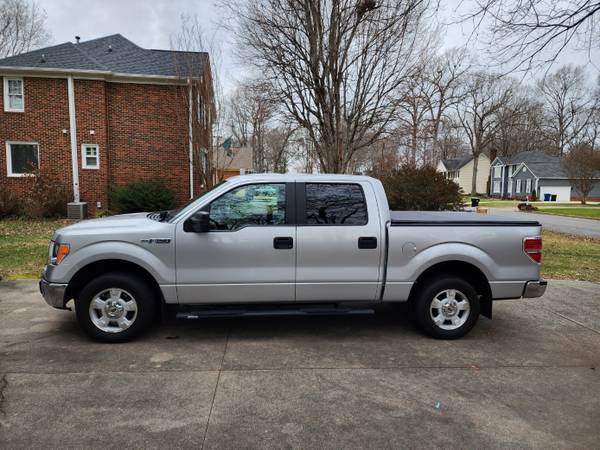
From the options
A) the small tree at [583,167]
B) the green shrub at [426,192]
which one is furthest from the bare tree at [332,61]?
the small tree at [583,167]

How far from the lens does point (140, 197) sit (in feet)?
56.6

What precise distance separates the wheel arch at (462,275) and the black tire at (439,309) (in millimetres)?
69

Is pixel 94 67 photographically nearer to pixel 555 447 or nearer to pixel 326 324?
pixel 326 324

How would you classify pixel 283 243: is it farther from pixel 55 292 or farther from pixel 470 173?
pixel 470 173

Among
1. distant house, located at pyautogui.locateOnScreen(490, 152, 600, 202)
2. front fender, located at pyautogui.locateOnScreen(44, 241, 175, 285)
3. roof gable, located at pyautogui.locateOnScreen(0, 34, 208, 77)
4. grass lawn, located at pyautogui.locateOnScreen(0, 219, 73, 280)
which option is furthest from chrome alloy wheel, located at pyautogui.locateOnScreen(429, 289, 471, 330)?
distant house, located at pyautogui.locateOnScreen(490, 152, 600, 202)

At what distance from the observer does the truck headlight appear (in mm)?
4441

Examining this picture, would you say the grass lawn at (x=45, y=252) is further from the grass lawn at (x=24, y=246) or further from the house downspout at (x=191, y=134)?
A: the house downspout at (x=191, y=134)

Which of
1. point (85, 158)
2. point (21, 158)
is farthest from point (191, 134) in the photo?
point (21, 158)

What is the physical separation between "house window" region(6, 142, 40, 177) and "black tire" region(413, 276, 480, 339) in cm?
1836

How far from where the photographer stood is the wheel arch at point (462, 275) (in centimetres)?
488

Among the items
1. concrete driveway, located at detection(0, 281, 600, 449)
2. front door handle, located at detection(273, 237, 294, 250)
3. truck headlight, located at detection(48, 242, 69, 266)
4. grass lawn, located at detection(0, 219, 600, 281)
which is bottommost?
concrete driveway, located at detection(0, 281, 600, 449)

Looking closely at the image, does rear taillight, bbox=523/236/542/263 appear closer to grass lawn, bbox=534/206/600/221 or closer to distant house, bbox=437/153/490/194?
grass lawn, bbox=534/206/600/221

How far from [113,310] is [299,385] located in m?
2.18

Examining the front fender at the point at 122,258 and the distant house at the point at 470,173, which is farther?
the distant house at the point at 470,173
